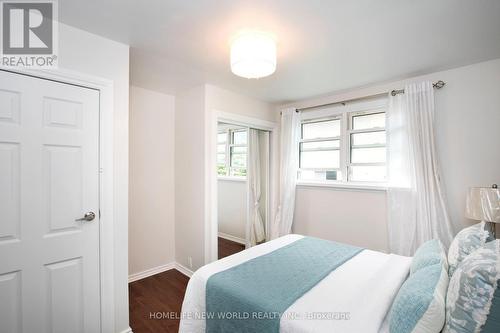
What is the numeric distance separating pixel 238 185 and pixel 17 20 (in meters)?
3.30

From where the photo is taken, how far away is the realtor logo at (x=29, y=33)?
1440 mm

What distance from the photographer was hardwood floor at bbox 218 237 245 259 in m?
3.76

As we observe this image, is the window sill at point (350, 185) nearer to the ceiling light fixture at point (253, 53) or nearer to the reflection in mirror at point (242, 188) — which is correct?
the reflection in mirror at point (242, 188)

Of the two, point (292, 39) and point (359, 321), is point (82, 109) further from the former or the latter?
point (359, 321)

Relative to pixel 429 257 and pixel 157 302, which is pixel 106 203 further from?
pixel 429 257

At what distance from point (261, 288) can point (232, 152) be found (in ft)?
10.5

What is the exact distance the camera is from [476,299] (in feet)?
3.06

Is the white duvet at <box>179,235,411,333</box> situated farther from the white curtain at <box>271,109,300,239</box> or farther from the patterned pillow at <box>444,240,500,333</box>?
the white curtain at <box>271,109,300,239</box>

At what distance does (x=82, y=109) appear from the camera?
172 centimetres

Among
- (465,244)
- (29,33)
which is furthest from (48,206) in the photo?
(465,244)

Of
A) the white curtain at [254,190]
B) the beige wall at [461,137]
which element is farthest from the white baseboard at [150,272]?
the beige wall at [461,137]

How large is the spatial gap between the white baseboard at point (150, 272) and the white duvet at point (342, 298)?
1.64 m

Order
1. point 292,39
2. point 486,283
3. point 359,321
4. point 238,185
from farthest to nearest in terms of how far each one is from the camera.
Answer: point 238,185
point 292,39
point 359,321
point 486,283

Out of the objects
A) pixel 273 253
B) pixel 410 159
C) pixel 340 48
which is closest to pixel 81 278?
pixel 273 253
